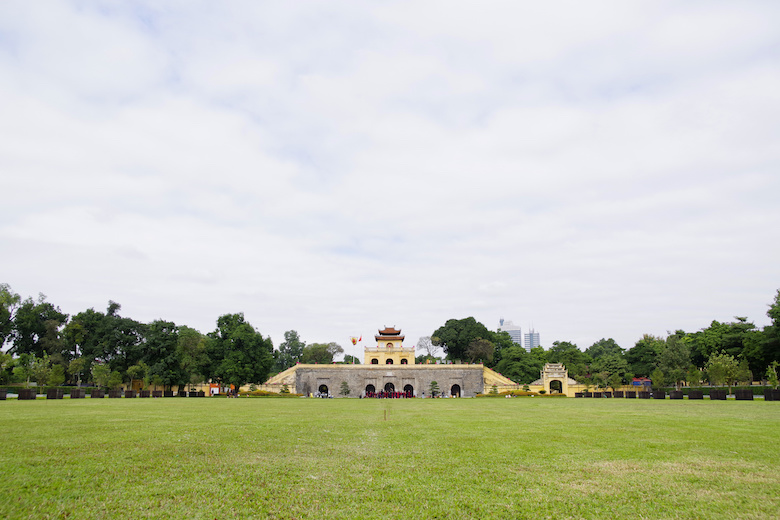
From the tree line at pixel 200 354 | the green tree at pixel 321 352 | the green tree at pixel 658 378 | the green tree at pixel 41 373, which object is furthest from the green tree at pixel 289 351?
the green tree at pixel 658 378

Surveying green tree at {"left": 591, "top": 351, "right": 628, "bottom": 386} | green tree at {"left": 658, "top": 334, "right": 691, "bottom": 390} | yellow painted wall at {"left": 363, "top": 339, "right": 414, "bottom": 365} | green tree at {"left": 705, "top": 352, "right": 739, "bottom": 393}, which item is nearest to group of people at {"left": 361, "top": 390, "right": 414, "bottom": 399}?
yellow painted wall at {"left": 363, "top": 339, "right": 414, "bottom": 365}

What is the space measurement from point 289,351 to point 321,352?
20.2 meters

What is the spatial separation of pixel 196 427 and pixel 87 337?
6231cm

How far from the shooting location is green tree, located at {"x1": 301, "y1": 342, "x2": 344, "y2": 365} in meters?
92.2

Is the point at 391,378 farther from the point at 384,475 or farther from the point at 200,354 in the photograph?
the point at 384,475

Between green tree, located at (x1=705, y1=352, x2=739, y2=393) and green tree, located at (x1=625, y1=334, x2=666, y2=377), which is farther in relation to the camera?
green tree, located at (x1=625, y1=334, x2=666, y2=377)

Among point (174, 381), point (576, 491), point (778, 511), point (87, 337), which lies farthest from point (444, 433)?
point (87, 337)

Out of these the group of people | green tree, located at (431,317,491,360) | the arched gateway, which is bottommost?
the group of people

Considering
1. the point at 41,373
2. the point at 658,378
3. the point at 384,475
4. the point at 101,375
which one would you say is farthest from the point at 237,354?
the point at 384,475

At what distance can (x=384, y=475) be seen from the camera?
774 centimetres

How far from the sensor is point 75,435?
11883 mm

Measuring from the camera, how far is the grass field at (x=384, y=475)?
584cm

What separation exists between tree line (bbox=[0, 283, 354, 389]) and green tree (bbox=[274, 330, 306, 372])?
43680mm

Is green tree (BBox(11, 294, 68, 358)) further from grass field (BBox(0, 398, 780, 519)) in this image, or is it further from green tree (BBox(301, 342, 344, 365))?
grass field (BBox(0, 398, 780, 519))
